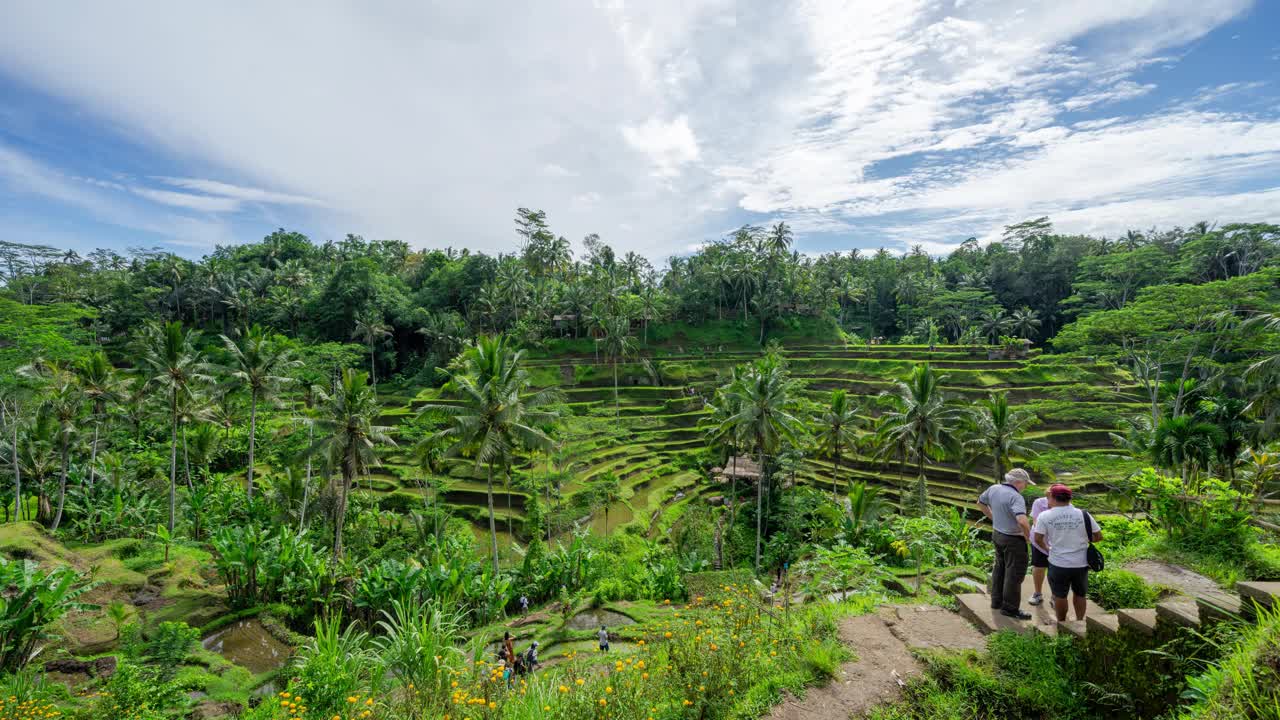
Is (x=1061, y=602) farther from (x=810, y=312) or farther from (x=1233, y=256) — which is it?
(x=1233, y=256)

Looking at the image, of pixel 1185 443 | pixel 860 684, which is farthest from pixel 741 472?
pixel 860 684

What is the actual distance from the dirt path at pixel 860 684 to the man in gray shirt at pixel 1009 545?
1.34m

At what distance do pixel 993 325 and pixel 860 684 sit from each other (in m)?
64.5

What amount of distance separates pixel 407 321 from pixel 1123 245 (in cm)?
8538

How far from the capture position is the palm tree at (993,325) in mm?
56344

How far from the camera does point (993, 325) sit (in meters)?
56.7

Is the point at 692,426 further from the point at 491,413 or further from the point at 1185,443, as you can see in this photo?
the point at 1185,443

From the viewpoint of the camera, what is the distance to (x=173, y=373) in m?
19.4

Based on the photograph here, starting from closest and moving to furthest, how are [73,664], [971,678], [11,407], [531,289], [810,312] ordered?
[971,678] < [73,664] < [11,407] < [531,289] < [810,312]

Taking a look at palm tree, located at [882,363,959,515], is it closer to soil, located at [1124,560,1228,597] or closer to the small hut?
the small hut

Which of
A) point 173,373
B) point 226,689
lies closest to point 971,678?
point 226,689

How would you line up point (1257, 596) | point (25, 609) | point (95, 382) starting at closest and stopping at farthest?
point (1257, 596)
point (25, 609)
point (95, 382)

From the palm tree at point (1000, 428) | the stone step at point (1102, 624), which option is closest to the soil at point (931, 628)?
the stone step at point (1102, 624)

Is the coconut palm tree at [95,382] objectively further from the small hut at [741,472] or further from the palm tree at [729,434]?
the small hut at [741,472]
